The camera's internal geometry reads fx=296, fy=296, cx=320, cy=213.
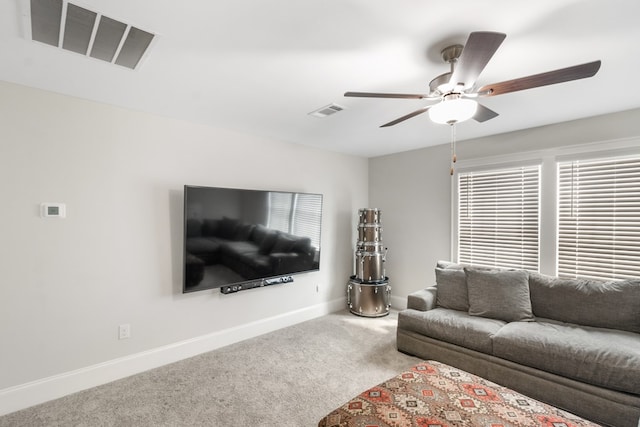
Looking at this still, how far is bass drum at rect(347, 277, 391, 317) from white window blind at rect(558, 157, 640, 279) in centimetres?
205

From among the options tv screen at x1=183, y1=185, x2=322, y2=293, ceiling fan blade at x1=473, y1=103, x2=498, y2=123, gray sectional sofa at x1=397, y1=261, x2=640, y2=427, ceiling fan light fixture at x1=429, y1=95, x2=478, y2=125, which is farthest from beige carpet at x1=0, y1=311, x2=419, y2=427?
ceiling fan blade at x1=473, y1=103, x2=498, y2=123

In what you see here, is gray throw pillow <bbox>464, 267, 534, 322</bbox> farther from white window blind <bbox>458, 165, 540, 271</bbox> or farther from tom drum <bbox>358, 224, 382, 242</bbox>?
tom drum <bbox>358, 224, 382, 242</bbox>

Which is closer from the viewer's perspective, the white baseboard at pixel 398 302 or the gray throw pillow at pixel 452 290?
the gray throw pillow at pixel 452 290

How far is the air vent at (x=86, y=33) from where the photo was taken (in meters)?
1.46

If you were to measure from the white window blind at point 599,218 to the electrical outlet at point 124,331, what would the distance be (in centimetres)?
442

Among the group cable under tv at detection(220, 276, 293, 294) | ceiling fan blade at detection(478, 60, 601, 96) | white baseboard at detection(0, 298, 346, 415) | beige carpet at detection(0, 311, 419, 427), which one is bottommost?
beige carpet at detection(0, 311, 419, 427)

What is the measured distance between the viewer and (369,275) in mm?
4270

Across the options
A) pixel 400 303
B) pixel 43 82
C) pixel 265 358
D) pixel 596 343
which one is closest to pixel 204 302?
pixel 265 358

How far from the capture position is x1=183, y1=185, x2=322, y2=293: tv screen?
9.64ft

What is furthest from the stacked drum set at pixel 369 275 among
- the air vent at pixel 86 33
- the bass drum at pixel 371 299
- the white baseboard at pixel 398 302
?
the air vent at pixel 86 33

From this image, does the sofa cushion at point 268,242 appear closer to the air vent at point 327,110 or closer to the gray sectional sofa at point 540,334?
the air vent at point 327,110

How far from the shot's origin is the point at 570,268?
10.3ft

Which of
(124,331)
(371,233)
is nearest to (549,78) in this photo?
(371,233)

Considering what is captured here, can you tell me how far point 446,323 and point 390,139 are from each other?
7.50 feet
